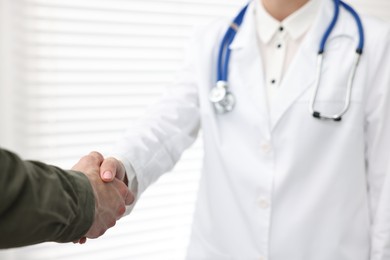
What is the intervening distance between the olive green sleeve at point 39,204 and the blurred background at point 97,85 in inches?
25.9

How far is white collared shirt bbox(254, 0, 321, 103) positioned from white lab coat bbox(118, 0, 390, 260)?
0.11 feet

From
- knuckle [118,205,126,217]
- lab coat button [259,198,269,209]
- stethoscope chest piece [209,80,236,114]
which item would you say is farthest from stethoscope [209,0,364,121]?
knuckle [118,205,126,217]

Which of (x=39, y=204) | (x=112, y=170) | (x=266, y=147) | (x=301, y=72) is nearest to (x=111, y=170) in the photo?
(x=112, y=170)

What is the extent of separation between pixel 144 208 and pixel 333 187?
0.80 meters

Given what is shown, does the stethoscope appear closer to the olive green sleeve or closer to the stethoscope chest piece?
the stethoscope chest piece

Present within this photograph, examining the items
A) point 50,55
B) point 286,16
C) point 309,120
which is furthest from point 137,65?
point 309,120

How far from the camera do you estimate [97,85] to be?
1.50 meters

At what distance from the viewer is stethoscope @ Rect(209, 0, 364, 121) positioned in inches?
42.6

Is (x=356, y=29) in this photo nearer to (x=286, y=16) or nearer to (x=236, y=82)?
(x=286, y=16)

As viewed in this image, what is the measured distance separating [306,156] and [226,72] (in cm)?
32

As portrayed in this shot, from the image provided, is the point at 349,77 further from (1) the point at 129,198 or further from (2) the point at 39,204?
(2) the point at 39,204

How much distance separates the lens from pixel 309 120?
109 cm

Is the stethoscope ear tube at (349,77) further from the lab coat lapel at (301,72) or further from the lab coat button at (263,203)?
the lab coat button at (263,203)

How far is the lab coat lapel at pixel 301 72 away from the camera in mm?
1116
